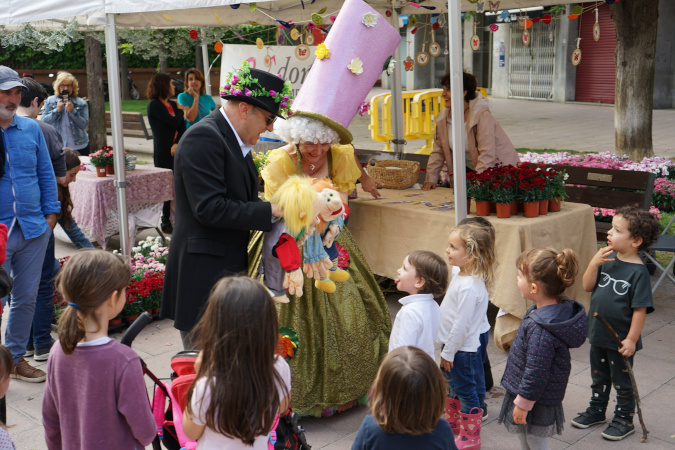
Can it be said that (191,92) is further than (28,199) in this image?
Yes

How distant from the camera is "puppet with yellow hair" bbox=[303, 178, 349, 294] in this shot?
325 cm

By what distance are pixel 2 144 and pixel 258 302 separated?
104 inches

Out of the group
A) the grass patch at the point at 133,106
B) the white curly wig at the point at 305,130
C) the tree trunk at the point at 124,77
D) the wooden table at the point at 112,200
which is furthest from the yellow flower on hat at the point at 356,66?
the tree trunk at the point at 124,77

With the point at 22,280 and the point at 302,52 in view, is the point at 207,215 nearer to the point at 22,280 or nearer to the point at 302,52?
the point at 22,280

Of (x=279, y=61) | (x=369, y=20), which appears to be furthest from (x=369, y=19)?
(x=279, y=61)

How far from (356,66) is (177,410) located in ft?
7.91

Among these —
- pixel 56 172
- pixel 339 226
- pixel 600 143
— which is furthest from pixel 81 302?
pixel 600 143

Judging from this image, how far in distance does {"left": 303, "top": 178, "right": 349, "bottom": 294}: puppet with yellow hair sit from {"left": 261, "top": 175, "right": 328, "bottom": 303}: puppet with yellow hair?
0.07m

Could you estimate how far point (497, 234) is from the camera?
4625 mm

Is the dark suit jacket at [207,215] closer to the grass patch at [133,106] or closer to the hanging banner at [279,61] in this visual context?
the hanging banner at [279,61]

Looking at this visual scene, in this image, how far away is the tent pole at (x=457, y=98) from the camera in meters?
3.96

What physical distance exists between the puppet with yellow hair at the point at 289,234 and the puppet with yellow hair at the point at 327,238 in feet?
0.22

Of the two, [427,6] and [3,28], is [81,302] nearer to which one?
[427,6]

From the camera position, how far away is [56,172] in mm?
4848
